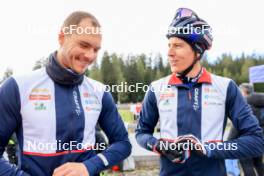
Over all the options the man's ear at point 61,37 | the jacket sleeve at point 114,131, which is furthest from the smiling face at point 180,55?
the man's ear at point 61,37

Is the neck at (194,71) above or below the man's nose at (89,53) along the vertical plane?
below

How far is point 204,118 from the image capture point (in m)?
3.11

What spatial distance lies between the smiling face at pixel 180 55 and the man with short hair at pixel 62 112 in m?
0.80

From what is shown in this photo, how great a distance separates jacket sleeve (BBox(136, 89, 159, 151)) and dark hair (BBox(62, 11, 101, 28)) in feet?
3.20

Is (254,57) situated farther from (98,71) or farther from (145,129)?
(145,129)

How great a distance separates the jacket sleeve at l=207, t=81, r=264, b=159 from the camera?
9.69ft

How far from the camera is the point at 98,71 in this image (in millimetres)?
73062

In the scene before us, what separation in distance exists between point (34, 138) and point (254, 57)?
356 ft

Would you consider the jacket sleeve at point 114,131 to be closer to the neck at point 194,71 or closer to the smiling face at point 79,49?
the smiling face at point 79,49

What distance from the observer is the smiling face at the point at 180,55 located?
322 cm

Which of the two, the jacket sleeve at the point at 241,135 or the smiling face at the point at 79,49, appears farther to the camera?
the jacket sleeve at the point at 241,135

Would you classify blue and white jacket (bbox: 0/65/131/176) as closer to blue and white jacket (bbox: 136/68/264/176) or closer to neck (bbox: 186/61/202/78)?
blue and white jacket (bbox: 136/68/264/176)

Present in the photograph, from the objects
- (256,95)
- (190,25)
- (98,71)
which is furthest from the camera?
(98,71)

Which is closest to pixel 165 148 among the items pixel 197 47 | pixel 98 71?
pixel 197 47
